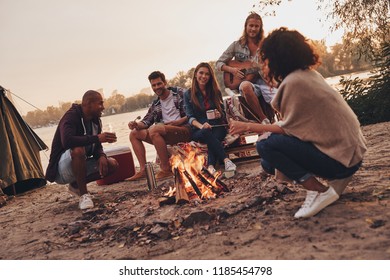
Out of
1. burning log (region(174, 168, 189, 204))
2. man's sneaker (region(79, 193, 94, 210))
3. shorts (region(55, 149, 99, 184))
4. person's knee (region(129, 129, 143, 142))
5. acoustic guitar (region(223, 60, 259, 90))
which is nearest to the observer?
burning log (region(174, 168, 189, 204))

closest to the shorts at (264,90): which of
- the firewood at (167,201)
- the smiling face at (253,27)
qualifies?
the smiling face at (253,27)

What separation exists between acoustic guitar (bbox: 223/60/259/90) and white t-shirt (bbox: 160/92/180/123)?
719 millimetres

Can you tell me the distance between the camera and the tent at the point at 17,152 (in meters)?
5.20

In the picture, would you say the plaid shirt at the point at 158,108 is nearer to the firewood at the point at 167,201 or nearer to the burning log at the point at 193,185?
the burning log at the point at 193,185

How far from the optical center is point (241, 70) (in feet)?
15.0

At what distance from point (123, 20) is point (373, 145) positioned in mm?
3196

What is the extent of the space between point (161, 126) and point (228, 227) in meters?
2.15

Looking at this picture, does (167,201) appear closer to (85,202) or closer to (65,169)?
(85,202)

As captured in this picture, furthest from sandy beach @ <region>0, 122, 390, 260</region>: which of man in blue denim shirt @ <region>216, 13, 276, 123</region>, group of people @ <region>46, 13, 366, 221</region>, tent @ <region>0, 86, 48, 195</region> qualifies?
tent @ <region>0, 86, 48, 195</region>

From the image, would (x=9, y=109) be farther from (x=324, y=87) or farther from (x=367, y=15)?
(x=367, y=15)

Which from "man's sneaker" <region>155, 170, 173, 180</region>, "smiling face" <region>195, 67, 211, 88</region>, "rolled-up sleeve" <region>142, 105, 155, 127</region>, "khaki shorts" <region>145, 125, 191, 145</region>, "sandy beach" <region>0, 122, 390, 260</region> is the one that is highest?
"smiling face" <region>195, 67, 211, 88</region>

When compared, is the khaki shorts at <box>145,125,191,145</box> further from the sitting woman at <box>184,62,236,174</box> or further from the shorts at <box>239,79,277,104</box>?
the shorts at <box>239,79,277,104</box>

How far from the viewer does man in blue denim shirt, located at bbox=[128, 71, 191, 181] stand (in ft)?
14.4

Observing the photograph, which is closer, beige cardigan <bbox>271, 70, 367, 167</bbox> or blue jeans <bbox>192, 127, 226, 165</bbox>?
beige cardigan <bbox>271, 70, 367, 167</bbox>
